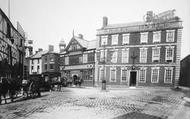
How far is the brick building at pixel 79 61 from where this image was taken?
89.1ft

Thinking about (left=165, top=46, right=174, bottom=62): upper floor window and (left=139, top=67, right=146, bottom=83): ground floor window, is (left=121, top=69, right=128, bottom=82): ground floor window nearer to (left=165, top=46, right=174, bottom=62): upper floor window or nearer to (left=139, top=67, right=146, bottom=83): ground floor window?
(left=139, top=67, right=146, bottom=83): ground floor window

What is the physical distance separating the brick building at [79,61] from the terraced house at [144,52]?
83.4 inches

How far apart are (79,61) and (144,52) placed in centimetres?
1413

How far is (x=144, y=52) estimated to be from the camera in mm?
22297

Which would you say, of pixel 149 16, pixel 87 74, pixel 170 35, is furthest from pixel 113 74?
pixel 149 16

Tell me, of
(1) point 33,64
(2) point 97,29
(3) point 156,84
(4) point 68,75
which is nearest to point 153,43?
(3) point 156,84

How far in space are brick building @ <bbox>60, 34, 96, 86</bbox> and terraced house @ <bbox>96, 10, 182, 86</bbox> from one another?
6.95 ft

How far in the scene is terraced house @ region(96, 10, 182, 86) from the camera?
67.5 feet

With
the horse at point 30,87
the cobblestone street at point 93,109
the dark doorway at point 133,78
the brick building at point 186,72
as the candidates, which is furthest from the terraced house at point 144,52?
the cobblestone street at point 93,109

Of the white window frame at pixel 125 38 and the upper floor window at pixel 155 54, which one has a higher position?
the white window frame at pixel 125 38

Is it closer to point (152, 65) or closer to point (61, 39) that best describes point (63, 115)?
point (152, 65)

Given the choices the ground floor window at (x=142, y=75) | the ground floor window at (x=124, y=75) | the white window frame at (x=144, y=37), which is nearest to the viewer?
the ground floor window at (x=142, y=75)

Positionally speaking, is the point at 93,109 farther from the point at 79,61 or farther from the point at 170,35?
the point at 79,61

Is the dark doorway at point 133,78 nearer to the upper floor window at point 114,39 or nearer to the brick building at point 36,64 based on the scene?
the upper floor window at point 114,39
